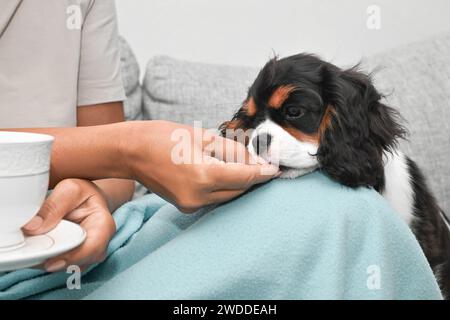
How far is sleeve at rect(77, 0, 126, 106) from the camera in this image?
1.29 meters

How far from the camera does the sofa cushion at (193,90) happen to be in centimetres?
166

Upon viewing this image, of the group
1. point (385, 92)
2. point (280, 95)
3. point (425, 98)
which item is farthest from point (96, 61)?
point (425, 98)

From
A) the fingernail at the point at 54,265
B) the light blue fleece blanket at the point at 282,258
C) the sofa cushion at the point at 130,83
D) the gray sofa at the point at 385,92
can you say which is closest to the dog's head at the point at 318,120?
the light blue fleece blanket at the point at 282,258

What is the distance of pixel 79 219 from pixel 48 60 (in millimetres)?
519

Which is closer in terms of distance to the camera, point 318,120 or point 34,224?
point 34,224

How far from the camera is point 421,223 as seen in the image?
1.16 metres

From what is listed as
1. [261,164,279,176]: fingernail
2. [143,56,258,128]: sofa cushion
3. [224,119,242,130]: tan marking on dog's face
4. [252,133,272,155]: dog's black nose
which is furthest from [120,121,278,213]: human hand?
[143,56,258,128]: sofa cushion

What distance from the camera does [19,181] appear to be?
0.64 meters

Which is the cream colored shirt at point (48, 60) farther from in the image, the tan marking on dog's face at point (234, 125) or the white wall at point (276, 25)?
the white wall at point (276, 25)

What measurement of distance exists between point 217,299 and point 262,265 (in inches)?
2.8

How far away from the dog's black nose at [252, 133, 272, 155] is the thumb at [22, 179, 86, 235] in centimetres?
30

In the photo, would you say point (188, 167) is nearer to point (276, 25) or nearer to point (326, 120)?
point (326, 120)

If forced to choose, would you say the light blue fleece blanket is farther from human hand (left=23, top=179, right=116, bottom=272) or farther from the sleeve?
the sleeve

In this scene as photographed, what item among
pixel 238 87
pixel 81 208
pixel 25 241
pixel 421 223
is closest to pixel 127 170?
pixel 81 208
